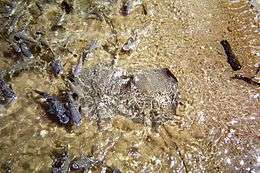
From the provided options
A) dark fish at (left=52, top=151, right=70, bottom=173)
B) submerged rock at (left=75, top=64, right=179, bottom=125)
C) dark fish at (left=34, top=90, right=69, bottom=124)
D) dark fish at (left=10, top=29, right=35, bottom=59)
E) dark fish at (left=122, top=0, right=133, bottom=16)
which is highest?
dark fish at (left=122, top=0, right=133, bottom=16)

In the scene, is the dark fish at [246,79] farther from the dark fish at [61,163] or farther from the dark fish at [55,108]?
the dark fish at [61,163]

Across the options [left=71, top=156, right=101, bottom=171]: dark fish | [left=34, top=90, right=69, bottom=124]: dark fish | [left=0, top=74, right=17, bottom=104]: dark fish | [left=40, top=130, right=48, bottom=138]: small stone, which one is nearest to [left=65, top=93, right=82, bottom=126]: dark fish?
[left=34, top=90, right=69, bottom=124]: dark fish

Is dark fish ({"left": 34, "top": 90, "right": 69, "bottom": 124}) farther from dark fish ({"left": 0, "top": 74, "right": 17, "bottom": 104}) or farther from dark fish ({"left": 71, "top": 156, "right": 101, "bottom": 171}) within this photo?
dark fish ({"left": 71, "top": 156, "right": 101, "bottom": 171})

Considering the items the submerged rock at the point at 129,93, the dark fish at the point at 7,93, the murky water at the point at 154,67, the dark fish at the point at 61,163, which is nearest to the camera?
the dark fish at the point at 61,163

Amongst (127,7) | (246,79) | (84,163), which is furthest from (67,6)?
(246,79)

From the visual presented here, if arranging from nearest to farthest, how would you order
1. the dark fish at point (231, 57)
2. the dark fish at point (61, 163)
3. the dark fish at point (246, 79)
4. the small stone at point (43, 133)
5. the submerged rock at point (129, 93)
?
the dark fish at point (61, 163)
the small stone at point (43, 133)
the submerged rock at point (129, 93)
the dark fish at point (246, 79)
the dark fish at point (231, 57)

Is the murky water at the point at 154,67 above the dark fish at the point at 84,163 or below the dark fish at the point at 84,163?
above

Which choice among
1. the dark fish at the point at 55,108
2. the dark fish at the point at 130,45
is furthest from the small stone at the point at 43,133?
the dark fish at the point at 130,45
